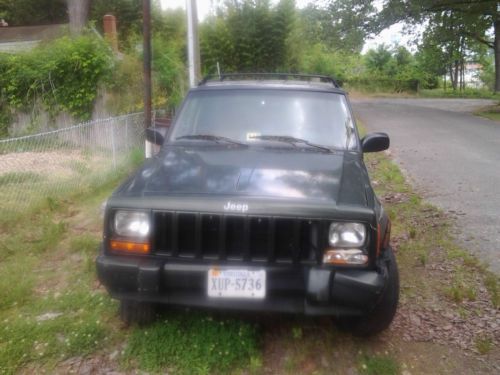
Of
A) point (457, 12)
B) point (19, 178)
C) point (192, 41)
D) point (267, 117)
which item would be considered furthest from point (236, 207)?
point (457, 12)

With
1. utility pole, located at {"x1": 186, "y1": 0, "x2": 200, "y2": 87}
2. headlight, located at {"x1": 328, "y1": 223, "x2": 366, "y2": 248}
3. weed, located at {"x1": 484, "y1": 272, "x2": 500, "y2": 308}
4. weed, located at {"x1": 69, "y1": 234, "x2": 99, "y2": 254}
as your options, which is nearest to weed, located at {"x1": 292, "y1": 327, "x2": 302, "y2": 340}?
headlight, located at {"x1": 328, "y1": 223, "x2": 366, "y2": 248}

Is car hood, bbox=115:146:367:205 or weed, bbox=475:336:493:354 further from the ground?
car hood, bbox=115:146:367:205

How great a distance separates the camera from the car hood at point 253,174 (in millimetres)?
2752

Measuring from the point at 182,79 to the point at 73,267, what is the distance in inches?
344

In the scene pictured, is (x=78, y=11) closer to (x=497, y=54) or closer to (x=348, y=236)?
(x=348, y=236)

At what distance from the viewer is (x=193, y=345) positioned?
2.92 m

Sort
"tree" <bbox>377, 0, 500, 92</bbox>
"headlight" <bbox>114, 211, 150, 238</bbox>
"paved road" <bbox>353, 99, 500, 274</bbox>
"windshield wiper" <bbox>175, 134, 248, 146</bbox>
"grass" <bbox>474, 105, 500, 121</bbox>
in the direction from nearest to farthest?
"headlight" <bbox>114, 211, 150, 238</bbox> → "windshield wiper" <bbox>175, 134, 248, 146</bbox> → "paved road" <bbox>353, 99, 500, 274</bbox> → "grass" <bbox>474, 105, 500, 121</bbox> → "tree" <bbox>377, 0, 500, 92</bbox>

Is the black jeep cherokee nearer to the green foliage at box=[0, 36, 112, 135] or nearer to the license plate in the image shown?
the license plate

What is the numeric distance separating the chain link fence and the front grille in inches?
138

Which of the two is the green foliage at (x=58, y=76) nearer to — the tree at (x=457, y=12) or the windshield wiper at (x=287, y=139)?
the windshield wiper at (x=287, y=139)

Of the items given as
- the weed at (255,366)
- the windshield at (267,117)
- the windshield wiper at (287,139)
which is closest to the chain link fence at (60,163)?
the windshield at (267,117)

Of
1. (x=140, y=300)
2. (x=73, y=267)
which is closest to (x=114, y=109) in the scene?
(x=73, y=267)

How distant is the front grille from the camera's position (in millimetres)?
2594

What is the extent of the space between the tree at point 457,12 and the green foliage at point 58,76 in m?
14.5
